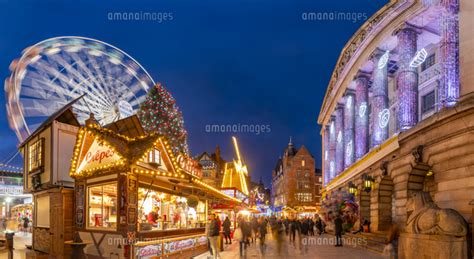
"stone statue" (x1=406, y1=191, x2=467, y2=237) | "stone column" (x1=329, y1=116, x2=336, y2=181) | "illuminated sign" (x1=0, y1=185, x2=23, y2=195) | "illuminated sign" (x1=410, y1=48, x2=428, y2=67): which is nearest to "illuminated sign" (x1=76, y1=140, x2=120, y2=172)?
"stone statue" (x1=406, y1=191, x2=467, y2=237)

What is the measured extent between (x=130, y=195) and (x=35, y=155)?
1111 centimetres

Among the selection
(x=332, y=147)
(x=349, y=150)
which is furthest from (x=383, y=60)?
(x=332, y=147)

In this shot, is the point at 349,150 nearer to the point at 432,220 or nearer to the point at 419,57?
the point at 419,57

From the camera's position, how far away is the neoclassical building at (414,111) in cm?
1456

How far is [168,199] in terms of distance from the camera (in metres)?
18.1

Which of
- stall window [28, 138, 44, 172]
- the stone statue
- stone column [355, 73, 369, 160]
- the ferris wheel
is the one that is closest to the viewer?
the stone statue

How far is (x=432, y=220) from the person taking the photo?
12711 millimetres

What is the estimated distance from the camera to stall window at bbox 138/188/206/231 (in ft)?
50.5

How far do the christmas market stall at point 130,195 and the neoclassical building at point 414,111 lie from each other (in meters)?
8.59

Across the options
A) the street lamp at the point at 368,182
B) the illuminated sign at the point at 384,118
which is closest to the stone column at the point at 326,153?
the illuminated sign at the point at 384,118

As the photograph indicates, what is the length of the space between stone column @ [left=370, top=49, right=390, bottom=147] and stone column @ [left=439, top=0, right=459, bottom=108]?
11241 mm

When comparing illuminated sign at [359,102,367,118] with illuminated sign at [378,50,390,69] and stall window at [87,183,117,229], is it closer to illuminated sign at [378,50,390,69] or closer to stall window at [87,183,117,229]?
illuminated sign at [378,50,390,69]

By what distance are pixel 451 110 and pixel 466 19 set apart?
3752mm

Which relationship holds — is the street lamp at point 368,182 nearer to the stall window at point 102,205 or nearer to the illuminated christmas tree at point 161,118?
the stall window at point 102,205
